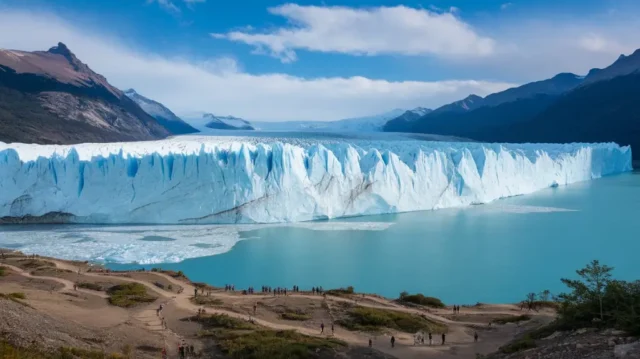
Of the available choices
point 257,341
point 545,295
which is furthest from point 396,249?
point 257,341

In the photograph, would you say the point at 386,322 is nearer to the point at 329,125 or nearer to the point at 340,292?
the point at 340,292

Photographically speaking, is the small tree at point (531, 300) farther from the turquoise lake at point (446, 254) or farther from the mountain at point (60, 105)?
the mountain at point (60, 105)

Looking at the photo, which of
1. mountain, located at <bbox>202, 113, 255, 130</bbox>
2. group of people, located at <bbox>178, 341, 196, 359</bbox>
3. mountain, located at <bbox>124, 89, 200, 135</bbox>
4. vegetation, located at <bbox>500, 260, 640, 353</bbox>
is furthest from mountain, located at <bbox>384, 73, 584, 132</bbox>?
group of people, located at <bbox>178, 341, 196, 359</bbox>

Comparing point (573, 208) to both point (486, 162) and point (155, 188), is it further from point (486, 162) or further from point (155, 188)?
point (155, 188)

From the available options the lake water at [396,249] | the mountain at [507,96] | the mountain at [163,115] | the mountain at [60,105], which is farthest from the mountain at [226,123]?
the lake water at [396,249]

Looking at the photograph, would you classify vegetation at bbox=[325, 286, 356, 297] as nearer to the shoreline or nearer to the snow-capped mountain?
the shoreline
